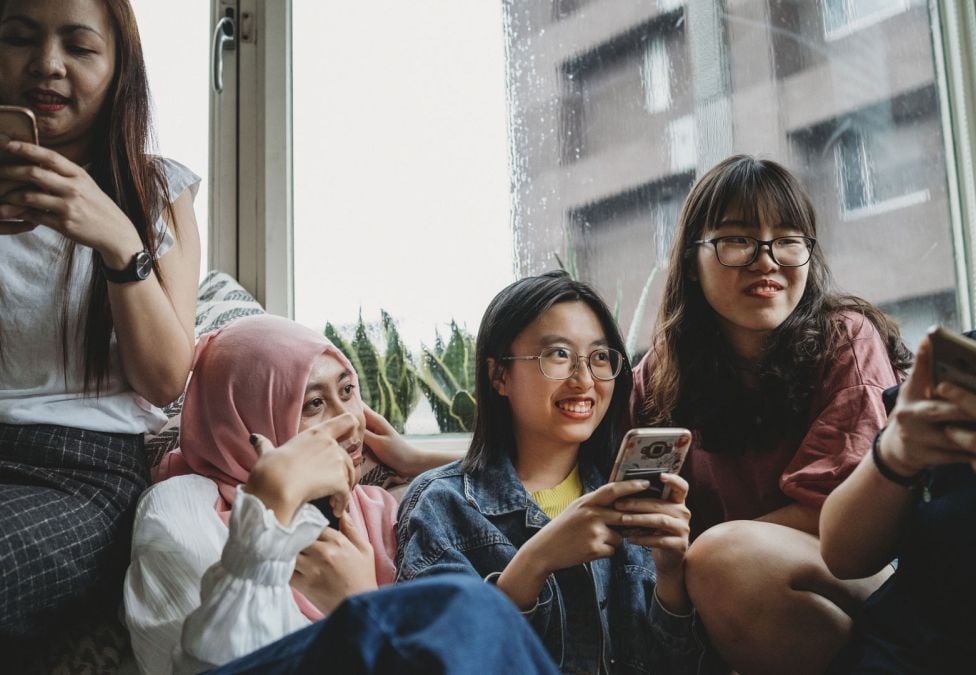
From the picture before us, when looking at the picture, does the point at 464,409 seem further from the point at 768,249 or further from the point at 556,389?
the point at 768,249

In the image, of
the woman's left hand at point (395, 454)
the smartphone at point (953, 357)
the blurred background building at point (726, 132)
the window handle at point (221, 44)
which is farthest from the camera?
the window handle at point (221, 44)

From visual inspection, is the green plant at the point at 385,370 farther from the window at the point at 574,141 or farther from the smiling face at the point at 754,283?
the smiling face at the point at 754,283

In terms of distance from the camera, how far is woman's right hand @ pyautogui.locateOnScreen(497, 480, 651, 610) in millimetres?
1279

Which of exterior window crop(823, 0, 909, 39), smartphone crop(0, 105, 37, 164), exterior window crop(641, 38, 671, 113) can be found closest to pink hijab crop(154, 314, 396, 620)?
smartphone crop(0, 105, 37, 164)

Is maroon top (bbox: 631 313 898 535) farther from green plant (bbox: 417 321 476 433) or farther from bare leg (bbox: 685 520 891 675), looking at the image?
green plant (bbox: 417 321 476 433)

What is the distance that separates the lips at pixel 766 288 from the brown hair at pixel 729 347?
0.23 feet

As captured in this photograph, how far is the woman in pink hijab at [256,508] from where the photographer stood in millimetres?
997

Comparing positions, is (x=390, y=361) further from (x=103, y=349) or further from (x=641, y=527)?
(x=641, y=527)

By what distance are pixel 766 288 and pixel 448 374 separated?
1034mm

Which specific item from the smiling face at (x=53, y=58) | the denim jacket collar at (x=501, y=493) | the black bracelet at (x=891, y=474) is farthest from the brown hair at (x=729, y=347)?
the smiling face at (x=53, y=58)

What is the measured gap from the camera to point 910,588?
3.67 feet

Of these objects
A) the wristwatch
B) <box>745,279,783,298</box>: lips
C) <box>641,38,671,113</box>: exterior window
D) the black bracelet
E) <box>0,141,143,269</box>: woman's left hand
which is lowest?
the black bracelet

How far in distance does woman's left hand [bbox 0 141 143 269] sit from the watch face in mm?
13

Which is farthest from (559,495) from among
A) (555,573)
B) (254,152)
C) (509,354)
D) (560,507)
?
(254,152)
